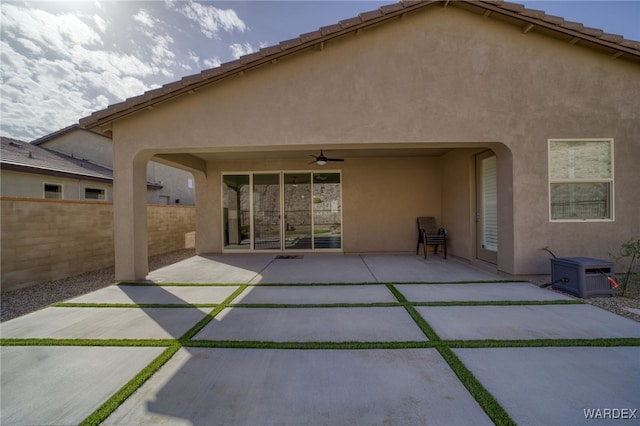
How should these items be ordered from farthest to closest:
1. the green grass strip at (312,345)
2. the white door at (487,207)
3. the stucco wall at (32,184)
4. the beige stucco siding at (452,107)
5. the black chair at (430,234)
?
1. the stucco wall at (32,184)
2. the black chair at (430,234)
3. the white door at (487,207)
4. the beige stucco siding at (452,107)
5. the green grass strip at (312,345)

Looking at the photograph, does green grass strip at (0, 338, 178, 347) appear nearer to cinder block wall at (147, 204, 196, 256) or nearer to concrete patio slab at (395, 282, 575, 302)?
concrete patio slab at (395, 282, 575, 302)

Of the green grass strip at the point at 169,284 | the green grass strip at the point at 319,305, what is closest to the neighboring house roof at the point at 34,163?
the green grass strip at the point at 169,284

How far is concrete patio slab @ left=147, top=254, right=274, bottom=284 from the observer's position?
5.79 meters

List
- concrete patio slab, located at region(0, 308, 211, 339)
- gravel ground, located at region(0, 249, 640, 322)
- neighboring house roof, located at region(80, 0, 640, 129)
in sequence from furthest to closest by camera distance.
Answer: neighboring house roof, located at region(80, 0, 640, 129), gravel ground, located at region(0, 249, 640, 322), concrete patio slab, located at region(0, 308, 211, 339)

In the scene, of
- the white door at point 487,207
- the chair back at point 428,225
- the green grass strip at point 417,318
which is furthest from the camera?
the chair back at point 428,225

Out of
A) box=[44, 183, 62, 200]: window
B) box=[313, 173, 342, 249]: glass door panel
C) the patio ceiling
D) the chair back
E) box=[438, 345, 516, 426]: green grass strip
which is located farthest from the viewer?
box=[44, 183, 62, 200]: window

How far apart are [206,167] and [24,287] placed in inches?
205

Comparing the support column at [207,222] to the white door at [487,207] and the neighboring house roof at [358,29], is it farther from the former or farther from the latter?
the white door at [487,207]

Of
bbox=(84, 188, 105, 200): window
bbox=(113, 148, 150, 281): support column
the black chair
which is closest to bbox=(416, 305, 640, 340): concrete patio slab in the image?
the black chair

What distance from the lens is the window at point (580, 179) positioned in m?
5.36

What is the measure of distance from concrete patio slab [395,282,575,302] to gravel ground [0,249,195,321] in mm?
5893

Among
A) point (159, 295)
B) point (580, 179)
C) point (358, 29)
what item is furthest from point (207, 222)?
point (580, 179)

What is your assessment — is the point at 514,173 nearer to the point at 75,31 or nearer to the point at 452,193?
the point at 452,193

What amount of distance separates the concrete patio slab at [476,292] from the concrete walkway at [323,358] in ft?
0.17
